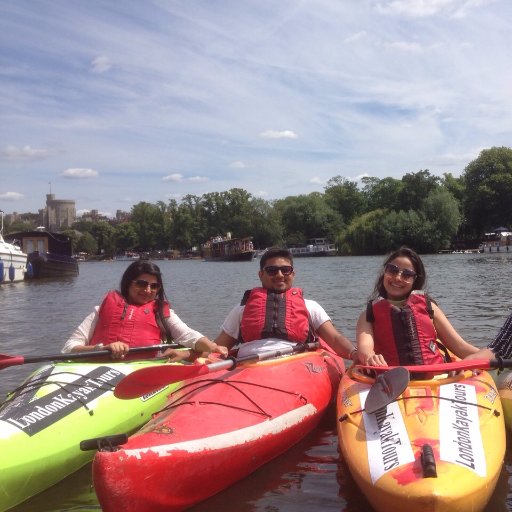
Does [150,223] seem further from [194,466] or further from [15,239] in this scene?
[194,466]

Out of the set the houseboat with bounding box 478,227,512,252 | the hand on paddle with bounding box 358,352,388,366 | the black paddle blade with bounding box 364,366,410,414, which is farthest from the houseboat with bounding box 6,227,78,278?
the houseboat with bounding box 478,227,512,252

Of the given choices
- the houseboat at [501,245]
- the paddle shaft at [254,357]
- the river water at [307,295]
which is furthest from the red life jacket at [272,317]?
the houseboat at [501,245]

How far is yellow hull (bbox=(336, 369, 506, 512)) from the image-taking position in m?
3.39

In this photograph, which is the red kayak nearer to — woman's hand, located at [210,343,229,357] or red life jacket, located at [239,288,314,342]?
red life jacket, located at [239,288,314,342]

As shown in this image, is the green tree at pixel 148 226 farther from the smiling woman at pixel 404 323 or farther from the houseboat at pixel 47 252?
the smiling woman at pixel 404 323

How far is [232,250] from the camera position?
70.0 meters

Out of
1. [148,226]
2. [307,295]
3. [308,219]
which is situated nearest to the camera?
[307,295]

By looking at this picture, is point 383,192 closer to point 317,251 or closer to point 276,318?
point 317,251

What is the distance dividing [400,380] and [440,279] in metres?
22.7

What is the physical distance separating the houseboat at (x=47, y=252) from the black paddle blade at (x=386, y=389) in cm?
3157

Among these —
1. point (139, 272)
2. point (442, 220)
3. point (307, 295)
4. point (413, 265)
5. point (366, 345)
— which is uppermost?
point (442, 220)

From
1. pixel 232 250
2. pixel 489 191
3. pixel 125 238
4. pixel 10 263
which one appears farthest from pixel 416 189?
pixel 125 238

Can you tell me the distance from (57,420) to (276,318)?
2.02m

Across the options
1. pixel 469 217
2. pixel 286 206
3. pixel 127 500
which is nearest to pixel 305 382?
pixel 127 500
